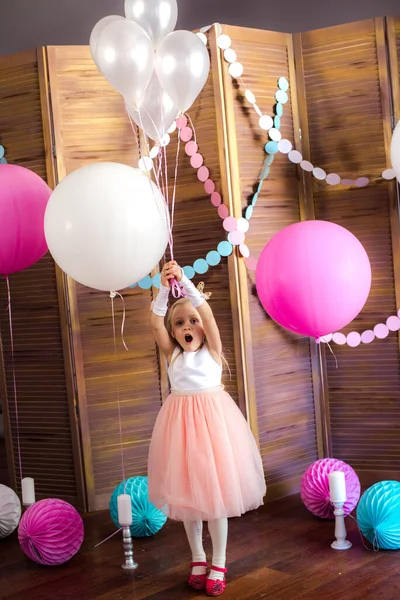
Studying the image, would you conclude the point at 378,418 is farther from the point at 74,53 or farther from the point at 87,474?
the point at 74,53

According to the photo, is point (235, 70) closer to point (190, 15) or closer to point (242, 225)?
point (242, 225)

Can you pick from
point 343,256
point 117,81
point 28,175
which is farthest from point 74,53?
point 343,256

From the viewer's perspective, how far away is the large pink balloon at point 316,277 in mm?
2814

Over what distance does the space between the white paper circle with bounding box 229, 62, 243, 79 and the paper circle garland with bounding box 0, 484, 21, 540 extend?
6.43ft

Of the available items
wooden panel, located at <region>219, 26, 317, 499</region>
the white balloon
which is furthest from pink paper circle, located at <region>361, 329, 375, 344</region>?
the white balloon

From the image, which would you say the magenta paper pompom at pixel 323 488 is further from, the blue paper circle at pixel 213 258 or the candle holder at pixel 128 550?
the blue paper circle at pixel 213 258

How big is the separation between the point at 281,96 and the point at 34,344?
1568 mm

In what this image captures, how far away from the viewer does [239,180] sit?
338 cm

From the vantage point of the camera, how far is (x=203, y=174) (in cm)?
338

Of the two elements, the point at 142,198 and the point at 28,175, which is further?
the point at 28,175

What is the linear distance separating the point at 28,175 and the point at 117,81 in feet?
2.25

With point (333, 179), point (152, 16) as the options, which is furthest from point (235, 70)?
point (152, 16)

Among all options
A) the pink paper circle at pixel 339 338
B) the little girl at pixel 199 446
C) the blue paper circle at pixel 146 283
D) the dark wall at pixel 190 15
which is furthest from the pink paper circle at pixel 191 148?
the dark wall at pixel 190 15

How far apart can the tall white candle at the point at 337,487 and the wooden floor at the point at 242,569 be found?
0.17 metres
